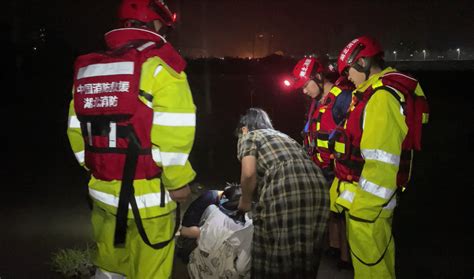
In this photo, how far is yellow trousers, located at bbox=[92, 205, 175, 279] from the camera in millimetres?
2523

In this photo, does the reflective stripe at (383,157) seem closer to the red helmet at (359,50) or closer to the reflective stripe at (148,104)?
the red helmet at (359,50)

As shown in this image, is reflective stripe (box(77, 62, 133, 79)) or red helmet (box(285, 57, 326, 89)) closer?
reflective stripe (box(77, 62, 133, 79))

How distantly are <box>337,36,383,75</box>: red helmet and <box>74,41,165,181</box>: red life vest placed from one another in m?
1.77

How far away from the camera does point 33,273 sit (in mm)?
3994

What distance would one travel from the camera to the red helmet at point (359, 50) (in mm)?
3402

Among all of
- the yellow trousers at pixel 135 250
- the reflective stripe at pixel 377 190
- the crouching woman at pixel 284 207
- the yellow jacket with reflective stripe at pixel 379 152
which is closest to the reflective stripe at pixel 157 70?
the yellow trousers at pixel 135 250

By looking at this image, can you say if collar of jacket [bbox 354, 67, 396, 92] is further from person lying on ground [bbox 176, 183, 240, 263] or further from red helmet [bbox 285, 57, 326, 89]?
red helmet [bbox 285, 57, 326, 89]

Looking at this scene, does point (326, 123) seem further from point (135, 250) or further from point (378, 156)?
point (135, 250)

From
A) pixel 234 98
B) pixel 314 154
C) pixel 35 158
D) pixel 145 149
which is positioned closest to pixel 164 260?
pixel 145 149

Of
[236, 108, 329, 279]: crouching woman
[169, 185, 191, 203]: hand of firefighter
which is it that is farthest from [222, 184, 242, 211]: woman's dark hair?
[169, 185, 191, 203]: hand of firefighter

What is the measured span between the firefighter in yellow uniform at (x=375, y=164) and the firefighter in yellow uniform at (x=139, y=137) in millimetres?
1258

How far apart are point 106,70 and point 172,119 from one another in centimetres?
53

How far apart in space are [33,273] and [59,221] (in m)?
1.45

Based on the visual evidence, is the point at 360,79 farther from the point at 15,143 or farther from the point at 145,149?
the point at 15,143
